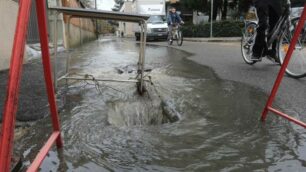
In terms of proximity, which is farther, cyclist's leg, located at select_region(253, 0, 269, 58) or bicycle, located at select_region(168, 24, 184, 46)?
bicycle, located at select_region(168, 24, 184, 46)

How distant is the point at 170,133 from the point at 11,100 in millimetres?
2083

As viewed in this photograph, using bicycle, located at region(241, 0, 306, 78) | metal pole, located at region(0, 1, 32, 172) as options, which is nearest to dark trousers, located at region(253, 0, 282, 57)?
bicycle, located at region(241, 0, 306, 78)

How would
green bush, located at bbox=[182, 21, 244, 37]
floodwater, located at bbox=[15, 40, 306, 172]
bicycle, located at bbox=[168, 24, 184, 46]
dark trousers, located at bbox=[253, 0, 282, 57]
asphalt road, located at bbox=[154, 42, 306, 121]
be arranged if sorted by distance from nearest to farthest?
floodwater, located at bbox=[15, 40, 306, 172] → asphalt road, located at bbox=[154, 42, 306, 121] → dark trousers, located at bbox=[253, 0, 282, 57] → bicycle, located at bbox=[168, 24, 184, 46] → green bush, located at bbox=[182, 21, 244, 37]

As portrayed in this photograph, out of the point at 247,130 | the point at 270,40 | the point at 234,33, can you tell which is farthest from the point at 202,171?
the point at 234,33

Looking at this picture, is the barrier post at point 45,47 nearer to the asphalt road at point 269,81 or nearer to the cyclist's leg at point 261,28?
the asphalt road at point 269,81

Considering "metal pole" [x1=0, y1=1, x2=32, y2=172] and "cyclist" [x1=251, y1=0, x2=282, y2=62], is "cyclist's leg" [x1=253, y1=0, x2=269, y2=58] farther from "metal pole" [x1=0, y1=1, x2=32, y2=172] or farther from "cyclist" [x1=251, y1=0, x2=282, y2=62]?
"metal pole" [x1=0, y1=1, x2=32, y2=172]

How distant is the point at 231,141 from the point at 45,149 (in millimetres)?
1554

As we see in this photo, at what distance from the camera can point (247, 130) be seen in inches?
140

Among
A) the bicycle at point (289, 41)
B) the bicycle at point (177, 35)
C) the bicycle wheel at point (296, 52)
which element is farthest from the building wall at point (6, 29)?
the bicycle at point (177, 35)

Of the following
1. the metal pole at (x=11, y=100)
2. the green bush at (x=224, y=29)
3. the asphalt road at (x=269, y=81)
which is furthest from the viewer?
the green bush at (x=224, y=29)

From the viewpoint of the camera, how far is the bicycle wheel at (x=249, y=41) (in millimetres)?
7512

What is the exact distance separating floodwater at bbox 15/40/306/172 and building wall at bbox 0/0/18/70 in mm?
2058

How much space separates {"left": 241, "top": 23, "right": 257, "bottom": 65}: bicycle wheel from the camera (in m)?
7.51

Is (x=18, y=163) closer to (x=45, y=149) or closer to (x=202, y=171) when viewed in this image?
(x=45, y=149)
